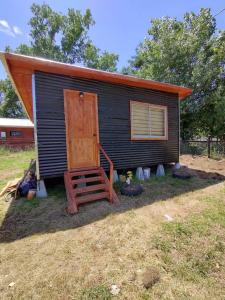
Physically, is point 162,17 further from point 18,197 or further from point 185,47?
point 18,197

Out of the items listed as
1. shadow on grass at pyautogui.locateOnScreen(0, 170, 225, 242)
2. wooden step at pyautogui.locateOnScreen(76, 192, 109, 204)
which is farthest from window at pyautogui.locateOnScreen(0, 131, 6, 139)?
wooden step at pyautogui.locateOnScreen(76, 192, 109, 204)

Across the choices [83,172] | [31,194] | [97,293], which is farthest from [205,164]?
[97,293]

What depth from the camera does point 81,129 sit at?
5.42 metres

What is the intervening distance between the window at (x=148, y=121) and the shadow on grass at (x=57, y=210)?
69.6 inches

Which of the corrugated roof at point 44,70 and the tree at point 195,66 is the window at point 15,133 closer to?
the tree at point 195,66

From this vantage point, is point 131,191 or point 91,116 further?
point 91,116

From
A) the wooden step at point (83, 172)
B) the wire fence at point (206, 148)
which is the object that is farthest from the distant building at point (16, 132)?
the wooden step at point (83, 172)

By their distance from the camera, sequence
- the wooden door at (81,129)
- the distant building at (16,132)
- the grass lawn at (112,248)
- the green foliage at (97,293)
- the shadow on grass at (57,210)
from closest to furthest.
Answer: the green foliage at (97,293)
the grass lawn at (112,248)
the shadow on grass at (57,210)
the wooden door at (81,129)
the distant building at (16,132)

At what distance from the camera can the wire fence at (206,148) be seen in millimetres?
→ 10695

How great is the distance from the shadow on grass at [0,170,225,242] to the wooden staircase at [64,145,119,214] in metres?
0.14

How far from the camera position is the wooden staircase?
4.36 meters

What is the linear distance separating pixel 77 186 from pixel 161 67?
38.0 feet

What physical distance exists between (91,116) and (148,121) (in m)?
2.24

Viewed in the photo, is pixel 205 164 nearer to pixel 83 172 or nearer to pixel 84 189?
pixel 83 172
